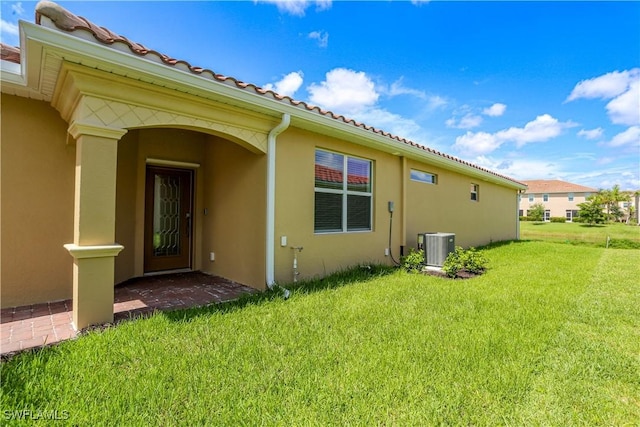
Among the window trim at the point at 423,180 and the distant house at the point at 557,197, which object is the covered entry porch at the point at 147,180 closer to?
the window trim at the point at 423,180

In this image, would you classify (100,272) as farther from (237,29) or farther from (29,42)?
(237,29)

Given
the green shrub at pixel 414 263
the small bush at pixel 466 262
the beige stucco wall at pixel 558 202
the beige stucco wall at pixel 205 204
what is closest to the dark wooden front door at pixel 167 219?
the beige stucco wall at pixel 205 204

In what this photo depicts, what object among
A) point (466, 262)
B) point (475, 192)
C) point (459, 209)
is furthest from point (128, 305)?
point (475, 192)

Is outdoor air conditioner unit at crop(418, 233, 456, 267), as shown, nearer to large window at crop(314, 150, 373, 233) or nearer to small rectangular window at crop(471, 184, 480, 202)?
large window at crop(314, 150, 373, 233)

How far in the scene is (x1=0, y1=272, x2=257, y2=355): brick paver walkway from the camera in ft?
10.4

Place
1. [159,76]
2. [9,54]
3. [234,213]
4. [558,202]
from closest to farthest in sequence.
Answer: [159,76] < [9,54] < [234,213] < [558,202]

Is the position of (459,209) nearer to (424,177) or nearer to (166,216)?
(424,177)

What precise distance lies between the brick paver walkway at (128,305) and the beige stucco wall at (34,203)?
1.11 feet

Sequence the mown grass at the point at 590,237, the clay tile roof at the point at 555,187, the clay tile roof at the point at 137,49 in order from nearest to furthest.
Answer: the clay tile roof at the point at 137,49, the mown grass at the point at 590,237, the clay tile roof at the point at 555,187

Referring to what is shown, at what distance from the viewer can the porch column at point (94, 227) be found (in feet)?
11.0

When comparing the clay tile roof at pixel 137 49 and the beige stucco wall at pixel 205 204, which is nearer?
the clay tile roof at pixel 137 49

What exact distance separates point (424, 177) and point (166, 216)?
744 centimetres

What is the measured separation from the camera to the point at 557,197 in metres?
48.6

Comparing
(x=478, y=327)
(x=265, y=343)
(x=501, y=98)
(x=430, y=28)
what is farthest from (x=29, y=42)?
(x=501, y=98)
